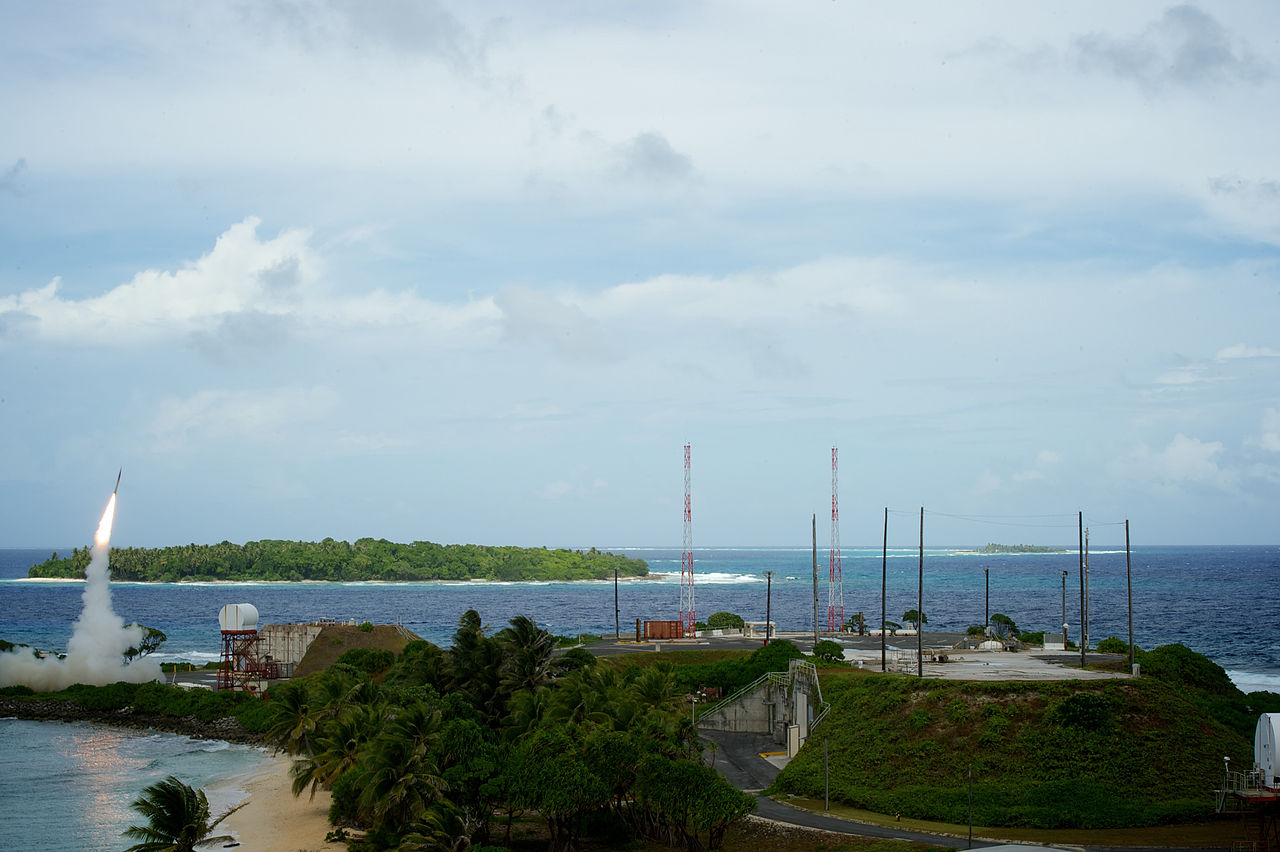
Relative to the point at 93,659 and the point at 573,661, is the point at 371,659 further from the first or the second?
the point at 93,659

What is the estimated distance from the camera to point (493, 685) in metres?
58.9

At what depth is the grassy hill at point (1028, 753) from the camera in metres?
51.2

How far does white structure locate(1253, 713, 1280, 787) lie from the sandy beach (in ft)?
136

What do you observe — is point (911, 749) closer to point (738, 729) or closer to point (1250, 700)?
point (738, 729)

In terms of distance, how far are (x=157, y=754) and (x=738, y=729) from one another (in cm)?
4438

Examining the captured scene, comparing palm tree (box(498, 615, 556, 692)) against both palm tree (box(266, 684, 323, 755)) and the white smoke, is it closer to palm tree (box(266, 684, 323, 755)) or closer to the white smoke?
palm tree (box(266, 684, 323, 755))

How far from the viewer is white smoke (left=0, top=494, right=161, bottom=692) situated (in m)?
107

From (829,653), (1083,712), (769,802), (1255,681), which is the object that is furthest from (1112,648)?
(769,802)

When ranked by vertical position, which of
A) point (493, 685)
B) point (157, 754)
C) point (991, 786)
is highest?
point (493, 685)

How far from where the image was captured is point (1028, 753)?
181 feet

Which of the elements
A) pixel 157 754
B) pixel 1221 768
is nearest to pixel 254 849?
pixel 157 754

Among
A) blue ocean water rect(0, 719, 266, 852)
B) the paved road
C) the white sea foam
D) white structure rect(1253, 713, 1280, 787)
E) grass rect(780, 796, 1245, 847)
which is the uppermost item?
white structure rect(1253, 713, 1280, 787)

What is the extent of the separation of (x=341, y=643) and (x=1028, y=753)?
212 ft

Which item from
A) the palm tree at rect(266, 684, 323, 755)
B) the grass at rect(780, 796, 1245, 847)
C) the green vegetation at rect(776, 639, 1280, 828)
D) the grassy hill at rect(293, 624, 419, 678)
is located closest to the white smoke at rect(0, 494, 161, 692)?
the grassy hill at rect(293, 624, 419, 678)
